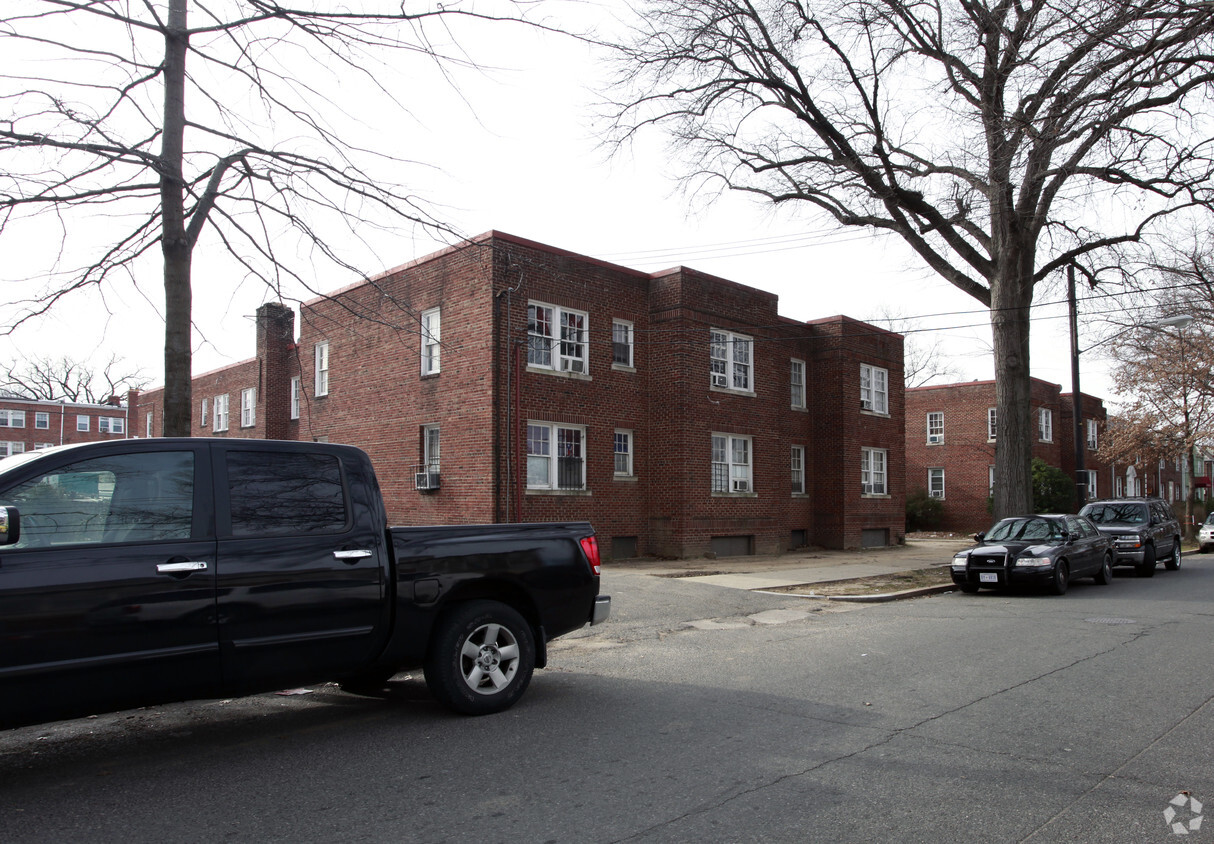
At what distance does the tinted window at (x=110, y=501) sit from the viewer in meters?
4.62

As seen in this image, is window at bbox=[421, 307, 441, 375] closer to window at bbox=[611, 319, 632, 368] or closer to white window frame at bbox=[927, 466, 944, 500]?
window at bbox=[611, 319, 632, 368]

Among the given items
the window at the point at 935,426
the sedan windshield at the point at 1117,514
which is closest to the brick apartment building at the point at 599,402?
the sedan windshield at the point at 1117,514

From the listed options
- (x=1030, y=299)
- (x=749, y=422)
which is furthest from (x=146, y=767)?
(x=1030, y=299)

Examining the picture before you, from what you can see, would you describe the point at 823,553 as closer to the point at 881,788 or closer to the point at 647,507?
the point at 647,507

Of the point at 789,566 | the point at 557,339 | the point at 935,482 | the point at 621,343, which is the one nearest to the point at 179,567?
the point at 557,339

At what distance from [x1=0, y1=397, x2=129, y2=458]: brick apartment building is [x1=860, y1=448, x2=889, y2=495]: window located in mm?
57962

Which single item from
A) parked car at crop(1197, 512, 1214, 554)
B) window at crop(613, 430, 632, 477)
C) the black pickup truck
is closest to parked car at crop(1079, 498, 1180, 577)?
window at crop(613, 430, 632, 477)

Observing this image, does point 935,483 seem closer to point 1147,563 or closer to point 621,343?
point 1147,563

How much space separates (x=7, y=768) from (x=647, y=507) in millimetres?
17462

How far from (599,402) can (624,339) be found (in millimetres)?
1967

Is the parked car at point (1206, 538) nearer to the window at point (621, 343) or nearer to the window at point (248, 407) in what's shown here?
the window at point (621, 343)

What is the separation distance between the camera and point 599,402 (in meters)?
21.0

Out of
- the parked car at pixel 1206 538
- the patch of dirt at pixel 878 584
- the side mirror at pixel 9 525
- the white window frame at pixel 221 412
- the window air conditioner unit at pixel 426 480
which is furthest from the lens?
the parked car at pixel 1206 538

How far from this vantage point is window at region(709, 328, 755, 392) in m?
23.0
